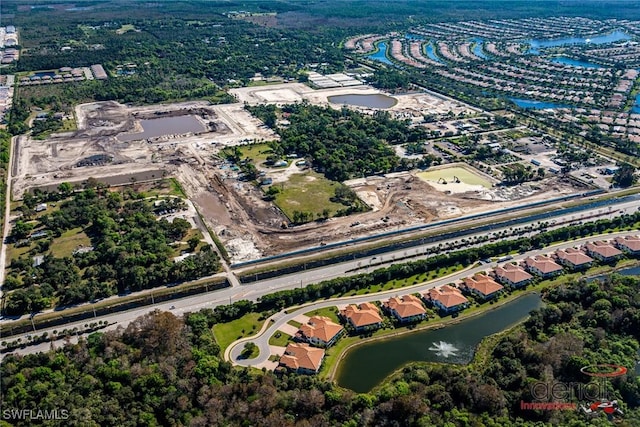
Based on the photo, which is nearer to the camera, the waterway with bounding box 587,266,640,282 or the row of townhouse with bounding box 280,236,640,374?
the row of townhouse with bounding box 280,236,640,374

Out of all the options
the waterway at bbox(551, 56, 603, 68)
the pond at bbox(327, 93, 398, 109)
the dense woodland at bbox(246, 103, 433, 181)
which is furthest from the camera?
the waterway at bbox(551, 56, 603, 68)

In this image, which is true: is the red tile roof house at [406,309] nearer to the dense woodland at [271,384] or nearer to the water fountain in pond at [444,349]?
the water fountain in pond at [444,349]

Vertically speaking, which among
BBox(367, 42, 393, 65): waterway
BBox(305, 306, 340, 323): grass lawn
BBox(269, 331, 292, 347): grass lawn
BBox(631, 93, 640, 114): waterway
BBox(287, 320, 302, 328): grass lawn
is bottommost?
BBox(269, 331, 292, 347): grass lawn

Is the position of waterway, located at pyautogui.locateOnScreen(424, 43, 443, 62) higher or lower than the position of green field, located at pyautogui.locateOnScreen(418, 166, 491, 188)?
higher

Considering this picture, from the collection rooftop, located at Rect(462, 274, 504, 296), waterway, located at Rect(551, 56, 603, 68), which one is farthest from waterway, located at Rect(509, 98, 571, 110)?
rooftop, located at Rect(462, 274, 504, 296)

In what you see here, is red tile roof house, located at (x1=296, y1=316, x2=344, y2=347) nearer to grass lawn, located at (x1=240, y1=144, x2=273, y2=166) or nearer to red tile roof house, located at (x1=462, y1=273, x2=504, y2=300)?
red tile roof house, located at (x1=462, y1=273, x2=504, y2=300)

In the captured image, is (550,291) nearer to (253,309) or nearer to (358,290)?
(358,290)

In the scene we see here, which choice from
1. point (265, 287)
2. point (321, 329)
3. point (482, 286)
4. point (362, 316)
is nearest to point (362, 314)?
point (362, 316)
